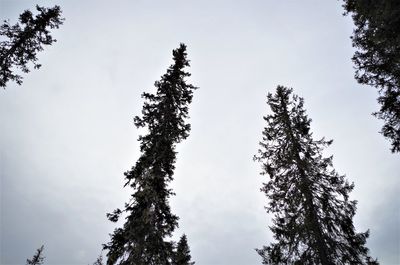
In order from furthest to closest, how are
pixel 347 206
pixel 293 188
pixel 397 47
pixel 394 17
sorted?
pixel 293 188
pixel 347 206
pixel 397 47
pixel 394 17

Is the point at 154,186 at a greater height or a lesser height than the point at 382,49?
lesser

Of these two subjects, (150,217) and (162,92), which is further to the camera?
(162,92)

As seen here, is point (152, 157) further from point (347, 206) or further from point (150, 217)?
point (347, 206)

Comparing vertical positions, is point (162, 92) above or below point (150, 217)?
above

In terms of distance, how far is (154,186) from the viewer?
43.1 feet

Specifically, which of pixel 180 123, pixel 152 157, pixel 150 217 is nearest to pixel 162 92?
pixel 180 123

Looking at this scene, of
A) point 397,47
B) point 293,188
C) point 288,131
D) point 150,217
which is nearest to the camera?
point 397,47

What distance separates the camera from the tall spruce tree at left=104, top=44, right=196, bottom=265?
38.4ft

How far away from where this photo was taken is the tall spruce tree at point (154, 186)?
11.7 m

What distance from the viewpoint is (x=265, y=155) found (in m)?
16.4

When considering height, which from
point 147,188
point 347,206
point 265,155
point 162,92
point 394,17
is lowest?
point 147,188

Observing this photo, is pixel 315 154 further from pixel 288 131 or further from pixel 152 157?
pixel 152 157

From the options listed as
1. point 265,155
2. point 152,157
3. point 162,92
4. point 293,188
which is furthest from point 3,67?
point 293,188

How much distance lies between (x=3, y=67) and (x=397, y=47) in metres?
21.6
